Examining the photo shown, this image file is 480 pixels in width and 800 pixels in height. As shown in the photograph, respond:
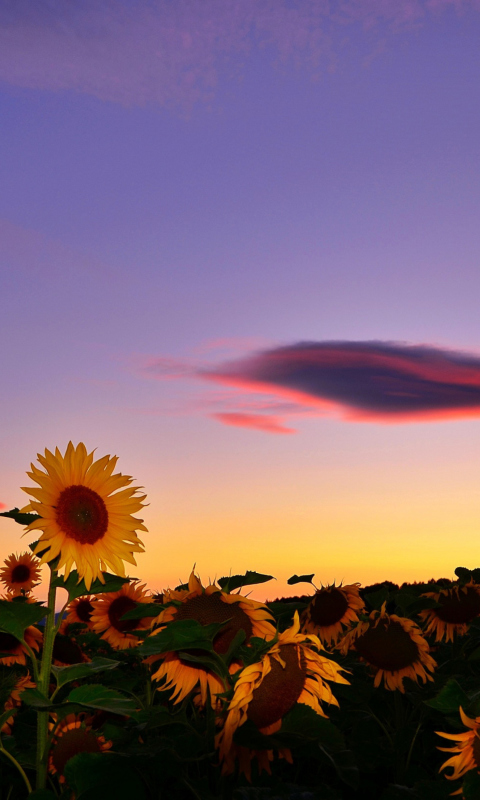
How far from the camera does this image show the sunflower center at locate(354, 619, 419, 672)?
23.6 ft

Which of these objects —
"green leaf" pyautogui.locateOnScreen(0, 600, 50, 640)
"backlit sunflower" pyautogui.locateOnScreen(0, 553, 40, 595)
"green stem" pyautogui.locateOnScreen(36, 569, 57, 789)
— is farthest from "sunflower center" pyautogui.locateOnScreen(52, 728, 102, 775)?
"backlit sunflower" pyautogui.locateOnScreen(0, 553, 40, 595)

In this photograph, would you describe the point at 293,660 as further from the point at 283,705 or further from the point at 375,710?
the point at 375,710

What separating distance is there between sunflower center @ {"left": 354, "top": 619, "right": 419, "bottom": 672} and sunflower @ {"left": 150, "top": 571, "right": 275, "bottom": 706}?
266cm

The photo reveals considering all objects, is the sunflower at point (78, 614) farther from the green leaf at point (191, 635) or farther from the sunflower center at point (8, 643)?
the green leaf at point (191, 635)

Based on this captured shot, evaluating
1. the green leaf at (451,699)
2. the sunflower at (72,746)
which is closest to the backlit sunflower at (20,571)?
the sunflower at (72,746)

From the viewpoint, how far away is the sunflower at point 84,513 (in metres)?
5.21

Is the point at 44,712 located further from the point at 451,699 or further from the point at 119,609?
the point at 119,609

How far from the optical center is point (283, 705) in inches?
151

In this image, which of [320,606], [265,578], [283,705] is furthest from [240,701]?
[320,606]

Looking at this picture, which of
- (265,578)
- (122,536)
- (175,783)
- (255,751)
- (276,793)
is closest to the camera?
(276,793)

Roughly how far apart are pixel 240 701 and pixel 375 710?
442 cm

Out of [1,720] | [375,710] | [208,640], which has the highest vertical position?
[208,640]

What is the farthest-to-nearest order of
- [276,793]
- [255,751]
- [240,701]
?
[255,751], [240,701], [276,793]

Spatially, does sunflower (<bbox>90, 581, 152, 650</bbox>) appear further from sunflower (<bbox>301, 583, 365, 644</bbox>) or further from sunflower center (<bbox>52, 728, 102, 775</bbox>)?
sunflower center (<bbox>52, 728, 102, 775</bbox>)
